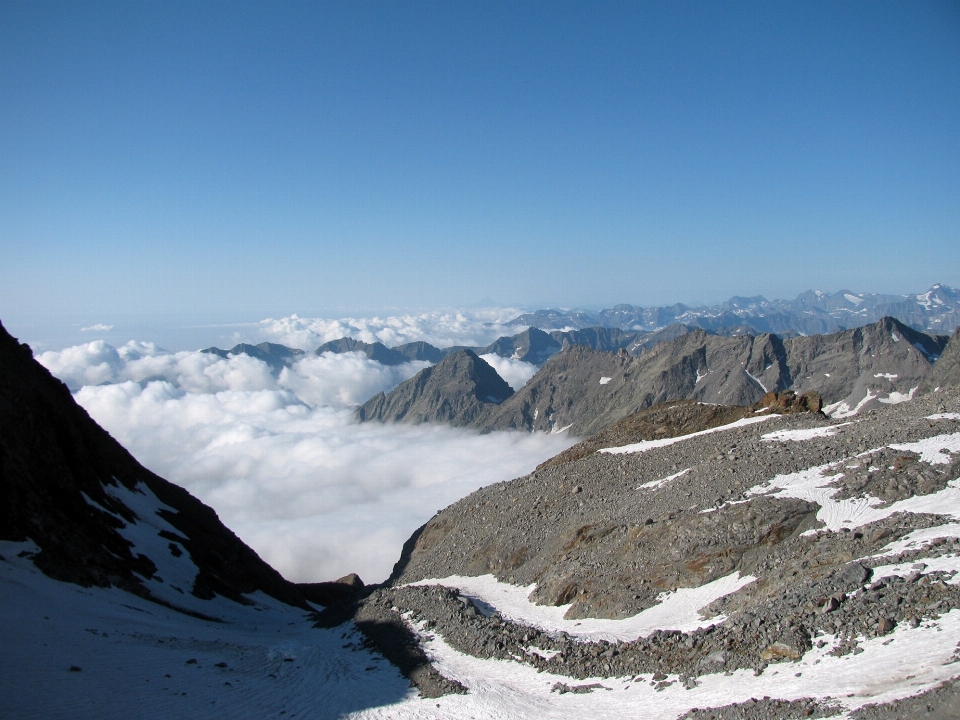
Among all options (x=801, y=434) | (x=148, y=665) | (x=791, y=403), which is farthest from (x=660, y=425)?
(x=148, y=665)

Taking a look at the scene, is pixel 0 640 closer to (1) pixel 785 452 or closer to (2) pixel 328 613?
(2) pixel 328 613

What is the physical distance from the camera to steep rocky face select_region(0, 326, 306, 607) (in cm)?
3209

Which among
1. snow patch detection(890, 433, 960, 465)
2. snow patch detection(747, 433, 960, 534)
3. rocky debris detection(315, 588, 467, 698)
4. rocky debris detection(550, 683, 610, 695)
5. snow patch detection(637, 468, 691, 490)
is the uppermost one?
snow patch detection(890, 433, 960, 465)

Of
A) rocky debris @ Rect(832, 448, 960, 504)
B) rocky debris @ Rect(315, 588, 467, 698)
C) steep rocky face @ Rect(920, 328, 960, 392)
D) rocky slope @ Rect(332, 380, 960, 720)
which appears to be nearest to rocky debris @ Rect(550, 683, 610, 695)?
rocky slope @ Rect(332, 380, 960, 720)

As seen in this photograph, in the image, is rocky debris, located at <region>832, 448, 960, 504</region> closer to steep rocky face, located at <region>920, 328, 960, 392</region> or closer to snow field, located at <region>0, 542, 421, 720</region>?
snow field, located at <region>0, 542, 421, 720</region>

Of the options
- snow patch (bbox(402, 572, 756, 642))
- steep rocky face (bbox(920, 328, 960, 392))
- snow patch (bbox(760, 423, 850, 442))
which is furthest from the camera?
steep rocky face (bbox(920, 328, 960, 392))

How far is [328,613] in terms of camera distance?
127 feet

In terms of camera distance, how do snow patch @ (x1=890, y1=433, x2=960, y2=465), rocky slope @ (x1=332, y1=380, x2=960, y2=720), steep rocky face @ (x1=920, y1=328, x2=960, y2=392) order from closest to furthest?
rocky slope @ (x1=332, y1=380, x2=960, y2=720), snow patch @ (x1=890, y1=433, x2=960, y2=465), steep rocky face @ (x1=920, y1=328, x2=960, y2=392)

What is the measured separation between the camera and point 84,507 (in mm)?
39000

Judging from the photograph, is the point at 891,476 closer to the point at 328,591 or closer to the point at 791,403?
the point at 791,403

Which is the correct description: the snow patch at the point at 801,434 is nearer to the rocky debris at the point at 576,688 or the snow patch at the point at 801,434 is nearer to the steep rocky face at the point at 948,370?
the rocky debris at the point at 576,688

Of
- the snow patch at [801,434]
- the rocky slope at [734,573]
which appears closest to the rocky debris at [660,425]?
the rocky slope at [734,573]

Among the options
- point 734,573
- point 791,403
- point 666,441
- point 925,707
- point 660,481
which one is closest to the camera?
point 925,707

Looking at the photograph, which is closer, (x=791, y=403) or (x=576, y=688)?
(x=576, y=688)
